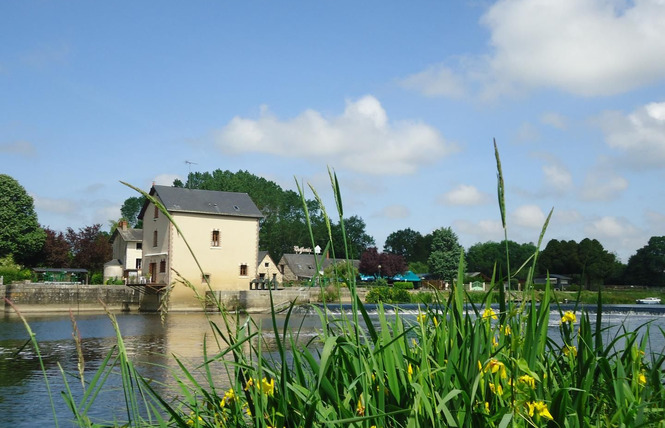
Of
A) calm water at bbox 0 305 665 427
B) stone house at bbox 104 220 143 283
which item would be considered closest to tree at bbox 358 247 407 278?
stone house at bbox 104 220 143 283

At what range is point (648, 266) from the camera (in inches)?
2763

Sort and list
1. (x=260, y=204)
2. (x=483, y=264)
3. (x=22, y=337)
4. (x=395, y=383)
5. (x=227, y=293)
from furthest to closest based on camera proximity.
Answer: (x=483, y=264)
(x=260, y=204)
(x=227, y=293)
(x=22, y=337)
(x=395, y=383)

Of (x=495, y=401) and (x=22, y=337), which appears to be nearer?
(x=495, y=401)

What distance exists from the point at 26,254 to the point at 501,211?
4994 cm

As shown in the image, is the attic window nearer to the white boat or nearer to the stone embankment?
the stone embankment

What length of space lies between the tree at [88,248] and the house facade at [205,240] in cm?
1256

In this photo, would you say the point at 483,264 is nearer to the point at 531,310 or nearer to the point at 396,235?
the point at 396,235

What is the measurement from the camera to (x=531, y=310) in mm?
2072


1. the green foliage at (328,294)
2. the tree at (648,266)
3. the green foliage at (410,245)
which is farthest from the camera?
the green foliage at (410,245)

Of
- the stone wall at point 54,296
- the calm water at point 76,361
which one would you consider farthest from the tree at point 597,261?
the calm water at point 76,361

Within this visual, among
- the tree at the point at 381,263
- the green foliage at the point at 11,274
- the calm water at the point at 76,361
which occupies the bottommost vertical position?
the calm water at the point at 76,361

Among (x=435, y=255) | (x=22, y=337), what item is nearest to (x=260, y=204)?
(x=435, y=255)

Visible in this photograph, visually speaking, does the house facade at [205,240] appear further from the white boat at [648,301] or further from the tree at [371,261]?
the tree at [371,261]

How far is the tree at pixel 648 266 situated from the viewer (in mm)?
69562
